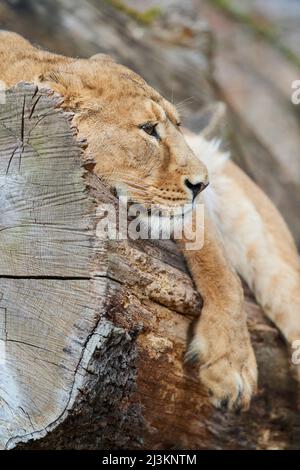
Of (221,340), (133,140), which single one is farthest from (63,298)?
(221,340)

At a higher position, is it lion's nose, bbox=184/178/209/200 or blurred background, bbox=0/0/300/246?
blurred background, bbox=0/0/300/246

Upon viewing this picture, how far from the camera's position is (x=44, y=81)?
3.18 m

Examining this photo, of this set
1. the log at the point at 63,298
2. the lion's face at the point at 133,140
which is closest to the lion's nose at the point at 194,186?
the lion's face at the point at 133,140

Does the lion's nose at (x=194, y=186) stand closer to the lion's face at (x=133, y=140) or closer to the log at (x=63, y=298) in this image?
the lion's face at (x=133, y=140)

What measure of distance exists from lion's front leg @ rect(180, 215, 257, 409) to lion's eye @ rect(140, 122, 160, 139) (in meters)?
0.50

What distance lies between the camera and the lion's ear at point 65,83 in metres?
3.15

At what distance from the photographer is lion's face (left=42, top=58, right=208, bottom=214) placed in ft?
10.4

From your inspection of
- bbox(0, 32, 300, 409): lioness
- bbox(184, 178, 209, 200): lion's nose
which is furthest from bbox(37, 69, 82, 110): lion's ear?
bbox(184, 178, 209, 200): lion's nose

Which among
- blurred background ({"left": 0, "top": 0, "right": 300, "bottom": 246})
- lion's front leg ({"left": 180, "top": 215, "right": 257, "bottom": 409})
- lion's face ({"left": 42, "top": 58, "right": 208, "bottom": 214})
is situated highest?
blurred background ({"left": 0, "top": 0, "right": 300, "bottom": 246})

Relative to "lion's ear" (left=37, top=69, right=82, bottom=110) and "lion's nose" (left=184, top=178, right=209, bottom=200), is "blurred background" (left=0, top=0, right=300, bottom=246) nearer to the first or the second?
"lion's nose" (left=184, top=178, right=209, bottom=200)

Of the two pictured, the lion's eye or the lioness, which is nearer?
the lioness

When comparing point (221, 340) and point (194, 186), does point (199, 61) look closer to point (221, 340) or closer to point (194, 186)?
point (194, 186)

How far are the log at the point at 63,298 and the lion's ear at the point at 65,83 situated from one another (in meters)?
0.41

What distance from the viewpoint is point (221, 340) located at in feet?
11.1
